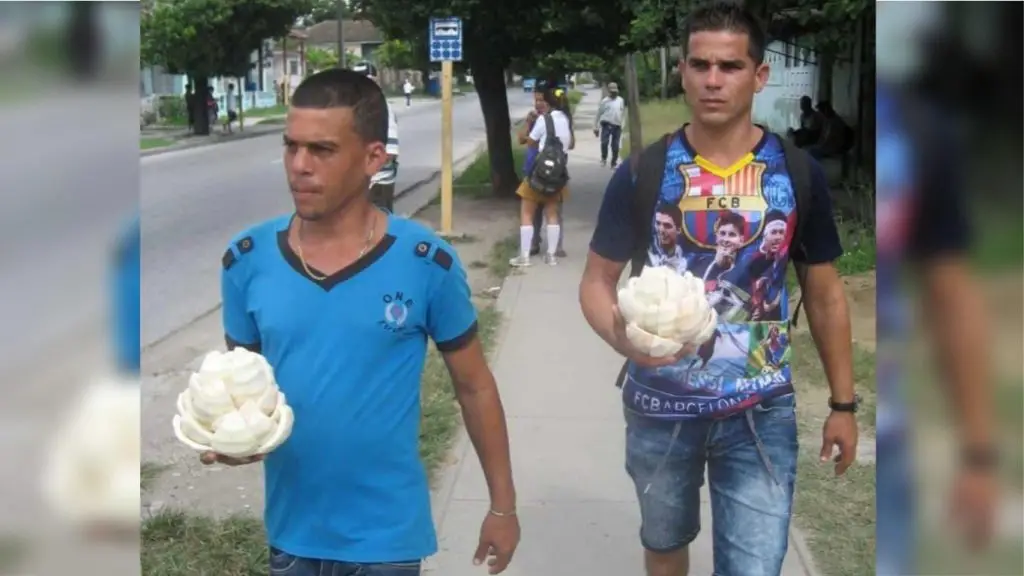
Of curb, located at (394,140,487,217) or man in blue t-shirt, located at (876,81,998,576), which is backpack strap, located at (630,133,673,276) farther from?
curb, located at (394,140,487,217)

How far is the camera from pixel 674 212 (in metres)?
2.71

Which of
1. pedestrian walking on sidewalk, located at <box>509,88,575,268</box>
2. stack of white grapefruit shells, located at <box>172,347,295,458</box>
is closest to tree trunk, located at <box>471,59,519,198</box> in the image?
pedestrian walking on sidewalk, located at <box>509,88,575,268</box>

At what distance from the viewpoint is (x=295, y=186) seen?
2328 mm

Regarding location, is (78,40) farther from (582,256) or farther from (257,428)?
(582,256)

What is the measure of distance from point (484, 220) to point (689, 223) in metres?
11.9

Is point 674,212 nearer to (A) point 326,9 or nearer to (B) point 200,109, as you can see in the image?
(A) point 326,9

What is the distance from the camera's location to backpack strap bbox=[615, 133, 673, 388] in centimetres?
273

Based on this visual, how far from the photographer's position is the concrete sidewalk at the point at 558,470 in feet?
14.4

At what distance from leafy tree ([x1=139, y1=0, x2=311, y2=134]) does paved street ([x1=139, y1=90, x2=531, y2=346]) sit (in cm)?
216

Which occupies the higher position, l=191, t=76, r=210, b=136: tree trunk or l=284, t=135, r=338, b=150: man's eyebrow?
l=191, t=76, r=210, b=136: tree trunk

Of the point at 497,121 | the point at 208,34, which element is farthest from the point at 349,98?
the point at 208,34

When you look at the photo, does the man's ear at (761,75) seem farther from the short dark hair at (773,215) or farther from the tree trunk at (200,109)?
the tree trunk at (200,109)

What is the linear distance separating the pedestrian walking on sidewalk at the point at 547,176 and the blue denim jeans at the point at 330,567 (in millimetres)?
7796

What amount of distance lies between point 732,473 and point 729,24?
1.08 metres
